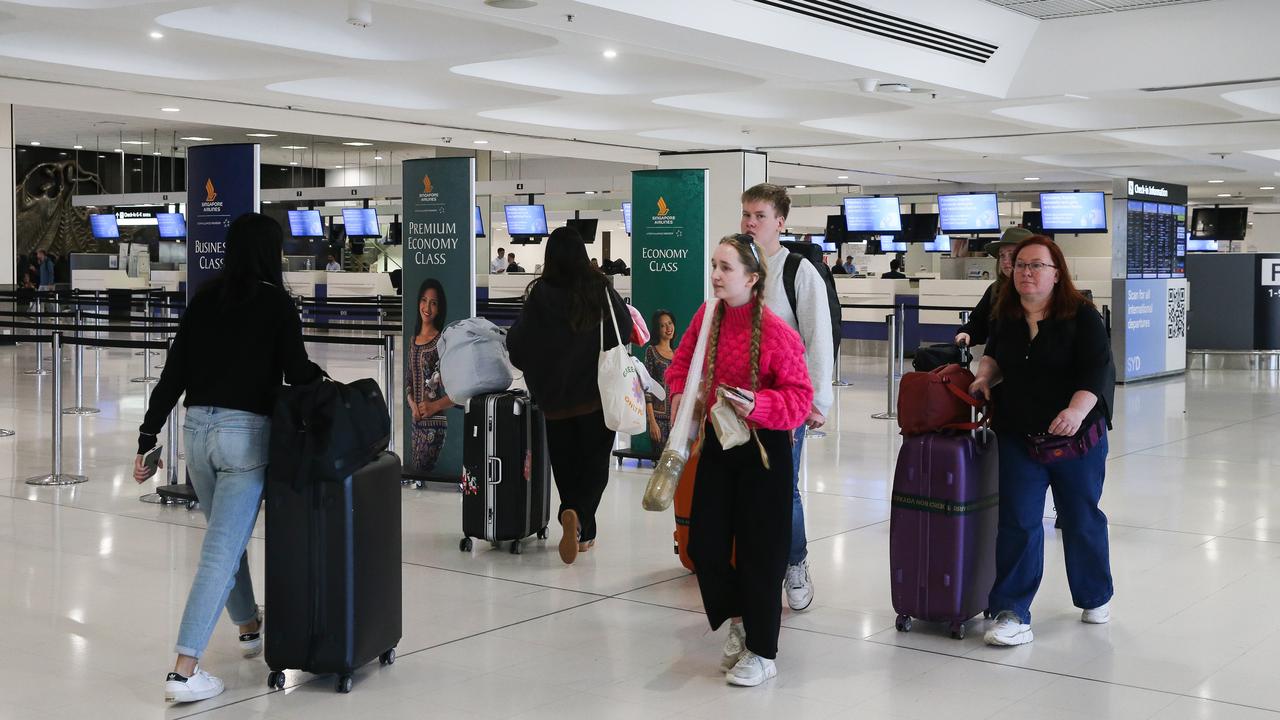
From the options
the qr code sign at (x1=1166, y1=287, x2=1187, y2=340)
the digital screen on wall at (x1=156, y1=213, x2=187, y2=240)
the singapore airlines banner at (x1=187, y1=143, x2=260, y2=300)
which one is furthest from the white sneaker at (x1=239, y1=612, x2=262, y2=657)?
the digital screen on wall at (x1=156, y1=213, x2=187, y2=240)

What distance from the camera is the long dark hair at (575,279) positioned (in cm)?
580

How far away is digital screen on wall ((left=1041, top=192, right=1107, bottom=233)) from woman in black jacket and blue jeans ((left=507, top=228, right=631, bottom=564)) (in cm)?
1307

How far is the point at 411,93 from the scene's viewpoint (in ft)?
39.3

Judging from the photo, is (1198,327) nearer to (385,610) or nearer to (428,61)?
(428,61)

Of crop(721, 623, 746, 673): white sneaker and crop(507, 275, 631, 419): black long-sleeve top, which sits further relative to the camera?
crop(507, 275, 631, 419): black long-sleeve top

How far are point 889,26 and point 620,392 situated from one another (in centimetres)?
418

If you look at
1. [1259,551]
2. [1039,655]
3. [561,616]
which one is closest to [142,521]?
[561,616]

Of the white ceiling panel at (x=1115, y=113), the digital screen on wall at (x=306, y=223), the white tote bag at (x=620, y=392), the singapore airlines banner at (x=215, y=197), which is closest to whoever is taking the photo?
the white tote bag at (x=620, y=392)

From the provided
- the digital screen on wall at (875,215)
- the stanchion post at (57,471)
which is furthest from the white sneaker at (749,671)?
the digital screen on wall at (875,215)

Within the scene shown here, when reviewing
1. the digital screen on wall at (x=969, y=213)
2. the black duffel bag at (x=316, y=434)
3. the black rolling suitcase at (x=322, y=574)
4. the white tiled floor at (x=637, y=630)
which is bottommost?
the white tiled floor at (x=637, y=630)

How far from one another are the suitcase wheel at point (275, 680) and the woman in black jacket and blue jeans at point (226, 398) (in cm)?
16

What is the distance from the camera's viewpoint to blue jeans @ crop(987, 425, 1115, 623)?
471cm

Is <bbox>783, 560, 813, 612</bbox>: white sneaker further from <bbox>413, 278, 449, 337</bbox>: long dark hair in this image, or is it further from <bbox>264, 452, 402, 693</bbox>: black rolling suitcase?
<bbox>413, 278, 449, 337</bbox>: long dark hair

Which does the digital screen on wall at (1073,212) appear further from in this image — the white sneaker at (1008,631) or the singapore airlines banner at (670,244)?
the white sneaker at (1008,631)
